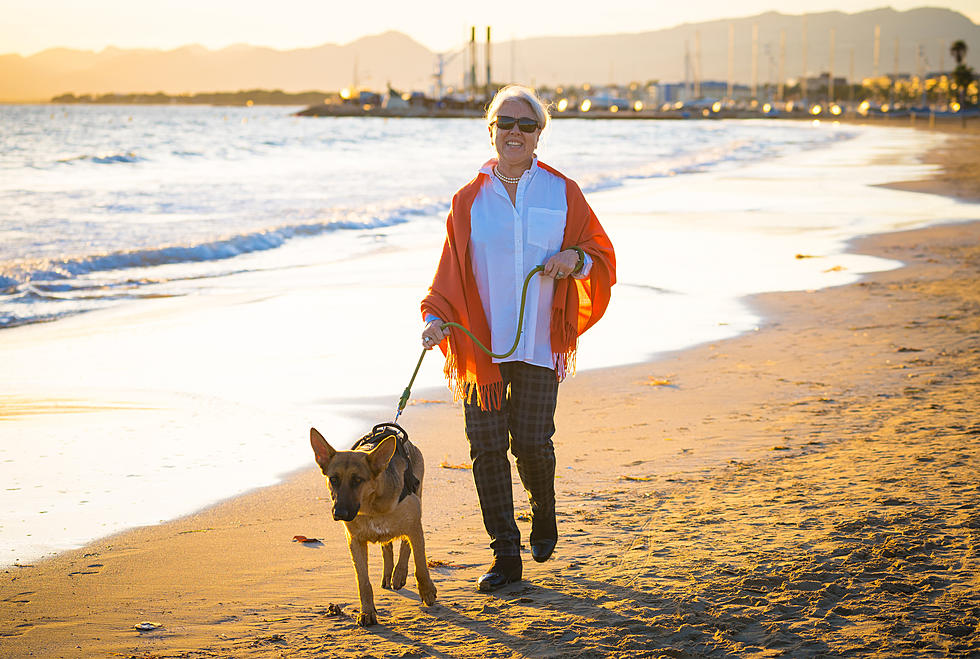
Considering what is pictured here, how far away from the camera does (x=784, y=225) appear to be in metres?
19.1

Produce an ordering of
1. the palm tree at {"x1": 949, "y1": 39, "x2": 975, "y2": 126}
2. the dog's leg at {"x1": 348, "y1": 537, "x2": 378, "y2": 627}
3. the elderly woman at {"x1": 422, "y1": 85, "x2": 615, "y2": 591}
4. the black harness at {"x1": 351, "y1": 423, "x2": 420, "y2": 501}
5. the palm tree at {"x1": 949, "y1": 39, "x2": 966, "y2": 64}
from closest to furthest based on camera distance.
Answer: the dog's leg at {"x1": 348, "y1": 537, "x2": 378, "y2": 627} < the black harness at {"x1": 351, "y1": 423, "x2": 420, "y2": 501} < the elderly woman at {"x1": 422, "y1": 85, "x2": 615, "y2": 591} < the palm tree at {"x1": 949, "y1": 39, "x2": 975, "y2": 126} < the palm tree at {"x1": 949, "y1": 39, "x2": 966, "y2": 64}

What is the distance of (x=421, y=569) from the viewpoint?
13.0ft

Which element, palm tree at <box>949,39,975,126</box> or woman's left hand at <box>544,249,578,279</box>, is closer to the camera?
woman's left hand at <box>544,249,578,279</box>

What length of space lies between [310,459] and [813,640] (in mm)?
3341

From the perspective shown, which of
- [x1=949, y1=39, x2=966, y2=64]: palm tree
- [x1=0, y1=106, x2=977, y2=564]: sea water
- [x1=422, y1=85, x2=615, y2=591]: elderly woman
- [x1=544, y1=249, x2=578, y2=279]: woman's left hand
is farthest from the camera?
[x1=949, y1=39, x2=966, y2=64]: palm tree

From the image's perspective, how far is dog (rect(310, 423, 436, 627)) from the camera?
145 inches

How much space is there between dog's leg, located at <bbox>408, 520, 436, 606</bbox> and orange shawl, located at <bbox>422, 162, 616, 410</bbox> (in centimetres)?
58

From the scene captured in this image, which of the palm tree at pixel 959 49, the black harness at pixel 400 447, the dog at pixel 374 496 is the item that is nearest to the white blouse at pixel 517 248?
the black harness at pixel 400 447

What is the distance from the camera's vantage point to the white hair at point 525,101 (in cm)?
419

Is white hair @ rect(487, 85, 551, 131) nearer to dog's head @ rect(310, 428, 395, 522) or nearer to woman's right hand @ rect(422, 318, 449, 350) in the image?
woman's right hand @ rect(422, 318, 449, 350)

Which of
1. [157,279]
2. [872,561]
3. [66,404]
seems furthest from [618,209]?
[872,561]

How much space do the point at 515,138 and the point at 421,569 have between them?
171 centimetres

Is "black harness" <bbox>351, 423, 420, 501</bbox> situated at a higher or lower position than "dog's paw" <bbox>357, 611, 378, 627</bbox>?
higher

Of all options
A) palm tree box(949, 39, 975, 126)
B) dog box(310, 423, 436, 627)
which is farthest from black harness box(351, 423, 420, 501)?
palm tree box(949, 39, 975, 126)
